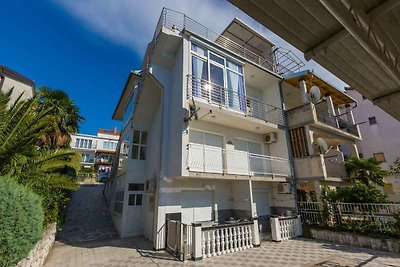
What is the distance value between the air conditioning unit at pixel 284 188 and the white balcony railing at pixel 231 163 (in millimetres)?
636

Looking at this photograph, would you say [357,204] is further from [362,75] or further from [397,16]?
[397,16]

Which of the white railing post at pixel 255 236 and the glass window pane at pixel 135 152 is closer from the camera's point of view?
the white railing post at pixel 255 236

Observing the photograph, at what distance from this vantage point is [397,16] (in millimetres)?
2254

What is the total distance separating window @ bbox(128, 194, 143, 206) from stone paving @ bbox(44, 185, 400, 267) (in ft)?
6.37

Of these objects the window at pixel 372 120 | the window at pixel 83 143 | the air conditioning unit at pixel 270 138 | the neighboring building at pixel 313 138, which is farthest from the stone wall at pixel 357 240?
the window at pixel 83 143

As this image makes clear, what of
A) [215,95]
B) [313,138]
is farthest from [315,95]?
[215,95]

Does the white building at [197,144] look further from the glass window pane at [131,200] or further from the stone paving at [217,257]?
the stone paving at [217,257]

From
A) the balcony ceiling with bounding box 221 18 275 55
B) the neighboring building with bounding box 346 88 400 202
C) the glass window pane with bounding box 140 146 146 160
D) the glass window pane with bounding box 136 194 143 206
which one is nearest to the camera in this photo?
the glass window pane with bounding box 136 194 143 206

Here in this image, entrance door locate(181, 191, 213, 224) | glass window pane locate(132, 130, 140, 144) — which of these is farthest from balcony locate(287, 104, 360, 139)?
glass window pane locate(132, 130, 140, 144)

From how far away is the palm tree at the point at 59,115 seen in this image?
1295 cm

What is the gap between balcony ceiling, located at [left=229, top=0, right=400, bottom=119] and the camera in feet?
6.57

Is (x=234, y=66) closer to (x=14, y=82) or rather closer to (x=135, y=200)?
(x=135, y=200)

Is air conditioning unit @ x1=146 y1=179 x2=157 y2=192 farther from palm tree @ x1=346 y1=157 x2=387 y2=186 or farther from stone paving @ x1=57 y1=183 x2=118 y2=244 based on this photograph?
palm tree @ x1=346 y1=157 x2=387 y2=186

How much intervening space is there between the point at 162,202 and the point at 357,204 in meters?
9.97
